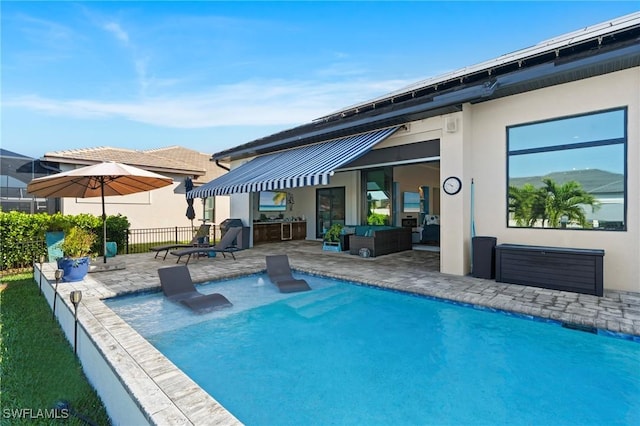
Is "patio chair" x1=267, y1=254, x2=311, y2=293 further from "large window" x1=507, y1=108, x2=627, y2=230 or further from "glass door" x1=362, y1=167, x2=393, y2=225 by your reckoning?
"glass door" x1=362, y1=167, x2=393, y2=225

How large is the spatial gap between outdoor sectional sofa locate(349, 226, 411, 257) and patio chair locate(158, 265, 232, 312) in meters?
9.60

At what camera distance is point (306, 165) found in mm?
13797

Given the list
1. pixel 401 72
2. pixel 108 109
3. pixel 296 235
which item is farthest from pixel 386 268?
pixel 108 109

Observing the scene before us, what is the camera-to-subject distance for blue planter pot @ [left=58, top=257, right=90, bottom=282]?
1145 centimetres

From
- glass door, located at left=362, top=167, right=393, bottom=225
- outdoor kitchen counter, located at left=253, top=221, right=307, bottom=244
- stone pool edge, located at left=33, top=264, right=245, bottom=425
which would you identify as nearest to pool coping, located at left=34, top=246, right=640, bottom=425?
stone pool edge, located at left=33, top=264, right=245, bottom=425

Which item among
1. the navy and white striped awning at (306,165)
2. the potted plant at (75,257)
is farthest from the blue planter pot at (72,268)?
the navy and white striped awning at (306,165)

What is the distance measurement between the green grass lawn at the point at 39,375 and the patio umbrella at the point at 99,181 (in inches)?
208

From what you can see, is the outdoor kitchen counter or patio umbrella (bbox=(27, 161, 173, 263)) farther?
the outdoor kitchen counter

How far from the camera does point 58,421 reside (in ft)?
15.5

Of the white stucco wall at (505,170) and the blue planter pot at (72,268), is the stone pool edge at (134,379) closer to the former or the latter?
the blue planter pot at (72,268)

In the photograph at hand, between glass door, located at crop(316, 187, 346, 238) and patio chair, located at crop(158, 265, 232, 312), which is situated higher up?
glass door, located at crop(316, 187, 346, 238)

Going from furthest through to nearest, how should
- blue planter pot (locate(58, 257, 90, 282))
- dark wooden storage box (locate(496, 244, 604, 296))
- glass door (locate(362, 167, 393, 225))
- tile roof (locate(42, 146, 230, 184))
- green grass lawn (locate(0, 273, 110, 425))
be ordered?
tile roof (locate(42, 146, 230, 184)) < glass door (locate(362, 167, 393, 225)) < blue planter pot (locate(58, 257, 90, 282)) < dark wooden storage box (locate(496, 244, 604, 296)) < green grass lawn (locate(0, 273, 110, 425))

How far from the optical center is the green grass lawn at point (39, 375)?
16.1ft

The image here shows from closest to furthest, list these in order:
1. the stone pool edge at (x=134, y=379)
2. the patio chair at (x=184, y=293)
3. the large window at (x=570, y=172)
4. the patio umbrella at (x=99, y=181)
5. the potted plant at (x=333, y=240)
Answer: the stone pool edge at (x=134, y=379), the patio chair at (x=184, y=293), the large window at (x=570, y=172), the patio umbrella at (x=99, y=181), the potted plant at (x=333, y=240)
